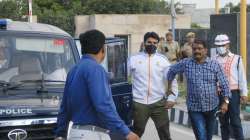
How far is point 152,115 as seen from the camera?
850 cm

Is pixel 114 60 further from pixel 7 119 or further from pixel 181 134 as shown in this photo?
pixel 181 134

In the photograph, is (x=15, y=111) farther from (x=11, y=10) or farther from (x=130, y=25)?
(x=11, y=10)

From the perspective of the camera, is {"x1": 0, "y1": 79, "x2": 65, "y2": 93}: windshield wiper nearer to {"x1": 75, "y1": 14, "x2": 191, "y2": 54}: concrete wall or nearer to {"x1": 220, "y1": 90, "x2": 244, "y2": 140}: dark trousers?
{"x1": 220, "y1": 90, "x2": 244, "y2": 140}: dark trousers

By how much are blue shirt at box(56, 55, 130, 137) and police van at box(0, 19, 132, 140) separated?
3.57 ft

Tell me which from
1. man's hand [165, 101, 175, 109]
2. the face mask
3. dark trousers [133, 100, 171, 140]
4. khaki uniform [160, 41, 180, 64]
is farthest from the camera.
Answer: khaki uniform [160, 41, 180, 64]

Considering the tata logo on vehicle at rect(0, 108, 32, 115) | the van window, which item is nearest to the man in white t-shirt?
the van window

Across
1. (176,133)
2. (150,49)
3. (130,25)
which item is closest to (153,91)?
(150,49)

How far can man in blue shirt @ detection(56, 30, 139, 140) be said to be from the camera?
5176mm

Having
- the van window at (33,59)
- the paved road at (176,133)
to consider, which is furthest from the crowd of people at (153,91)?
the paved road at (176,133)

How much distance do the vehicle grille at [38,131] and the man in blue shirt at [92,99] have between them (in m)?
1.08

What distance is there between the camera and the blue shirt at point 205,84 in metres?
7.95

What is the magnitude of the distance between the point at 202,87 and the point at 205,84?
5cm

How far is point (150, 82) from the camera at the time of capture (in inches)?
332

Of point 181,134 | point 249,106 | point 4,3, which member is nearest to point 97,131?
point 181,134
